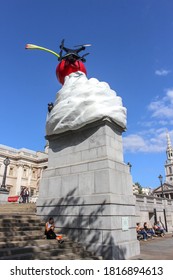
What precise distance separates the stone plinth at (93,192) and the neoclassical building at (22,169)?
2288 inches

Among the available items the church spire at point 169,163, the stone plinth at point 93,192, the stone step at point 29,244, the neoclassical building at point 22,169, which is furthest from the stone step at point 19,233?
the church spire at point 169,163

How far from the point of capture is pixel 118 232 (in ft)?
26.8

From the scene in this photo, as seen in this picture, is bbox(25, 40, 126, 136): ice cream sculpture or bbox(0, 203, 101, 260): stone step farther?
bbox(25, 40, 126, 136): ice cream sculpture

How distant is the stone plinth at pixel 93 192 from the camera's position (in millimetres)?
8086

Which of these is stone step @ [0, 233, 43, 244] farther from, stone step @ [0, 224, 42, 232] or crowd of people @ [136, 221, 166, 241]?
crowd of people @ [136, 221, 166, 241]

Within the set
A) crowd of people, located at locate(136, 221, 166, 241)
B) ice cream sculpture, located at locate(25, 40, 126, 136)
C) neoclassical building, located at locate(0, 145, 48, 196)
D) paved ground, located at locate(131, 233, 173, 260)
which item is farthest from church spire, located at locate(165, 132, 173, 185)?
ice cream sculpture, located at locate(25, 40, 126, 136)

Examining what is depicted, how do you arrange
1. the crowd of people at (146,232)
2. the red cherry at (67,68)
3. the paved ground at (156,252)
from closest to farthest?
1. the paved ground at (156,252)
2. the red cherry at (67,68)
3. the crowd of people at (146,232)

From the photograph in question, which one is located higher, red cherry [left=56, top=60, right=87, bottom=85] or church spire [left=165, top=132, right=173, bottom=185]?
church spire [left=165, top=132, right=173, bottom=185]

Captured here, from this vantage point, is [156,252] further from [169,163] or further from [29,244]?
[169,163]

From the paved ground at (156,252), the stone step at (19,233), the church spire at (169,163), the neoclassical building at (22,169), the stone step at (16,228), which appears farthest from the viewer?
the church spire at (169,163)

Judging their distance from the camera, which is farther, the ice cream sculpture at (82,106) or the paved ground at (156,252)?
the ice cream sculpture at (82,106)

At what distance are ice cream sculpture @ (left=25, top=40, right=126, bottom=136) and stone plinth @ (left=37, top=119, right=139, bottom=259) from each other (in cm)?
38

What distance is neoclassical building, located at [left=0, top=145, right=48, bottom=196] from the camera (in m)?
66.6

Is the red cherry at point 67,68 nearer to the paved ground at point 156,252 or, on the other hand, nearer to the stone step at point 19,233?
the stone step at point 19,233
